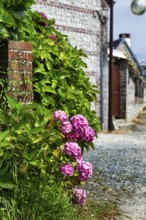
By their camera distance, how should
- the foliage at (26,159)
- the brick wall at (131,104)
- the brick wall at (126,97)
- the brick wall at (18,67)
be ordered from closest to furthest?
1. the foliage at (26,159)
2. the brick wall at (18,67)
3. the brick wall at (126,97)
4. the brick wall at (131,104)

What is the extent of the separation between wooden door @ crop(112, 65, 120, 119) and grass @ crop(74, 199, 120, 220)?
37.7 feet

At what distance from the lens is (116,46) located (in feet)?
60.0

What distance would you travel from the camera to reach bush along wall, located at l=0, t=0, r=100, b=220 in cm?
337

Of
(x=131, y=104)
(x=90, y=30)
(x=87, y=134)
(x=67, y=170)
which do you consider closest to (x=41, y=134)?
(x=67, y=170)

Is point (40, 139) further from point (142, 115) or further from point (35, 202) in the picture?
point (142, 115)

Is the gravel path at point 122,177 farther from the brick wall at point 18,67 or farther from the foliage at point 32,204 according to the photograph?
A: the brick wall at point 18,67

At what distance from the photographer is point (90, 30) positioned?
14.2 metres

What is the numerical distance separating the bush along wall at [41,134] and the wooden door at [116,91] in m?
11.5

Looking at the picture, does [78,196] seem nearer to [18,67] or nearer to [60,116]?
[60,116]

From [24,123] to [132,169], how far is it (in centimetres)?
397

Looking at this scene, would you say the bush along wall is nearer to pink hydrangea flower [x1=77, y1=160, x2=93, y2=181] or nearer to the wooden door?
pink hydrangea flower [x1=77, y1=160, x2=93, y2=181]

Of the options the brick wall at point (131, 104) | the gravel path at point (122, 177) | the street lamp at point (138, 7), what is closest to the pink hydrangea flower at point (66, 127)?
the gravel path at point (122, 177)

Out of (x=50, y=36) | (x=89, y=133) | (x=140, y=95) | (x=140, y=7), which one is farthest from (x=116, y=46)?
(x=89, y=133)

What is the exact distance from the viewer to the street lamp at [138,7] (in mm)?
13438
